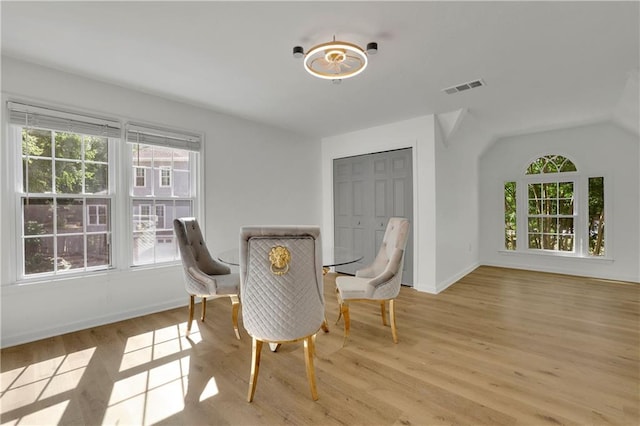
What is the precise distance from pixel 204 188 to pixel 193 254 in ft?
3.56

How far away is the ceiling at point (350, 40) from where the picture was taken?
76.4 inches

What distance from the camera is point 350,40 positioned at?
7.41ft

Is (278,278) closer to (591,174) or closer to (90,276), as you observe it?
(90,276)

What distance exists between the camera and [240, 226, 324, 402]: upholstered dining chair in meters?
1.73

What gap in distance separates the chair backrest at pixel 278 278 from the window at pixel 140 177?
228 cm

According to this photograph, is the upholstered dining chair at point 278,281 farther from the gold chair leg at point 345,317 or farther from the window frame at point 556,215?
the window frame at point 556,215

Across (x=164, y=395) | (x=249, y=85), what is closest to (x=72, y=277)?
(x=164, y=395)

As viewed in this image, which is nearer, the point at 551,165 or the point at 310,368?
the point at 310,368

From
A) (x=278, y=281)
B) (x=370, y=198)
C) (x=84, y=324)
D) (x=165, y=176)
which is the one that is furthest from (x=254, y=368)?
(x=370, y=198)

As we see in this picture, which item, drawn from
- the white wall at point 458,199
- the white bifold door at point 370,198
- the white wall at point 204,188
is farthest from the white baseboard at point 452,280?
the white wall at point 204,188

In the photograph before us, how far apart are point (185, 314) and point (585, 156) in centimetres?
657

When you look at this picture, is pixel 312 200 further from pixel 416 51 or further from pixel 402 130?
pixel 416 51

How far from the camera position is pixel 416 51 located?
96.2 inches

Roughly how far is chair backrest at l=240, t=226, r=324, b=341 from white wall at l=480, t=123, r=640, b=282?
5519 millimetres
